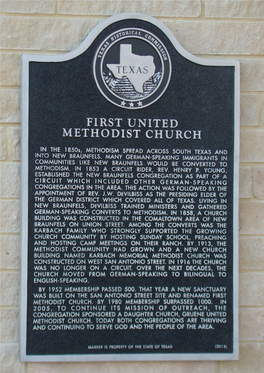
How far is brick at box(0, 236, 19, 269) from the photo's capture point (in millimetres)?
3252

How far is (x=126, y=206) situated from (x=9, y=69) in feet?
3.81

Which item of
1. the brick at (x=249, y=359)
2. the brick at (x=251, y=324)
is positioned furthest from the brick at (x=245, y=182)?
the brick at (x=249, y=359)

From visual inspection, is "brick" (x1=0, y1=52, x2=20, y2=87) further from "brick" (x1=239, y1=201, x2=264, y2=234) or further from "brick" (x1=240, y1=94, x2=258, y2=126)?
"brick" (x1=239, y1=201, x2=264, y2=234)

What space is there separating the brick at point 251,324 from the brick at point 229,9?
6.35 feet

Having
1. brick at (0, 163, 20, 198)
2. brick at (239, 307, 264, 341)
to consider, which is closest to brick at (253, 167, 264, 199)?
brick at (239, 307, 264, 341)

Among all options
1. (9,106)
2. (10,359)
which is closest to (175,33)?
(9,106)

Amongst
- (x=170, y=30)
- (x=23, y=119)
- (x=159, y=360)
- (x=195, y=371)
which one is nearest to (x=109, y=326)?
(x=159, y=360)

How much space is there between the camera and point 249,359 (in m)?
3.32

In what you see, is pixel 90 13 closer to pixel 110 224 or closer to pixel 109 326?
pixel 110 224

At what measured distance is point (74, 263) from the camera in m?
3.18

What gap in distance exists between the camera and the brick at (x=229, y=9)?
3.37 metres

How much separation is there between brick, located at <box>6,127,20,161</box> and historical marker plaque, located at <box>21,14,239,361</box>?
0.37ft

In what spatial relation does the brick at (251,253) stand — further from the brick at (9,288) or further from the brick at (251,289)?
the brick at (9,288)

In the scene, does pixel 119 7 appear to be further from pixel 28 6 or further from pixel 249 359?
pixel 249 359
